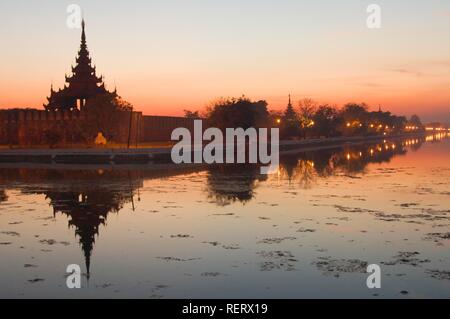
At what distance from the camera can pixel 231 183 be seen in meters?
27.5

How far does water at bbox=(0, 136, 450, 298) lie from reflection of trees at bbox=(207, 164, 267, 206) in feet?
0.39

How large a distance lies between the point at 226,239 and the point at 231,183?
45.0 feet

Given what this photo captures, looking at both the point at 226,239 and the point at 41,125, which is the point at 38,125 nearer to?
the point at 41,125

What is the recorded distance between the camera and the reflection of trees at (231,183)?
72.1 ft

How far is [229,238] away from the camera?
1391 centimetres

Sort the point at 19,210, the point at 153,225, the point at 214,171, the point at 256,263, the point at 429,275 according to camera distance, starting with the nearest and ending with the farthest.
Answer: the point at 429,275, the point at 256,263, the point at 153,225, the point at 19,210, the point at 214,171

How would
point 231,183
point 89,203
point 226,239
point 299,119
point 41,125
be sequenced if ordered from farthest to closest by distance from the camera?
1. point 299,119
2. point 41,125
3. point 231,183
4. point 89,203
5. point 226,239

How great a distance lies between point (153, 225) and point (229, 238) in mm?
3012

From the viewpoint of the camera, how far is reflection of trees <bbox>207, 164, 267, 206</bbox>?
22.0m

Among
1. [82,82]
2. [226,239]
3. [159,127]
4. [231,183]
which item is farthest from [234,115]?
[226,239]
